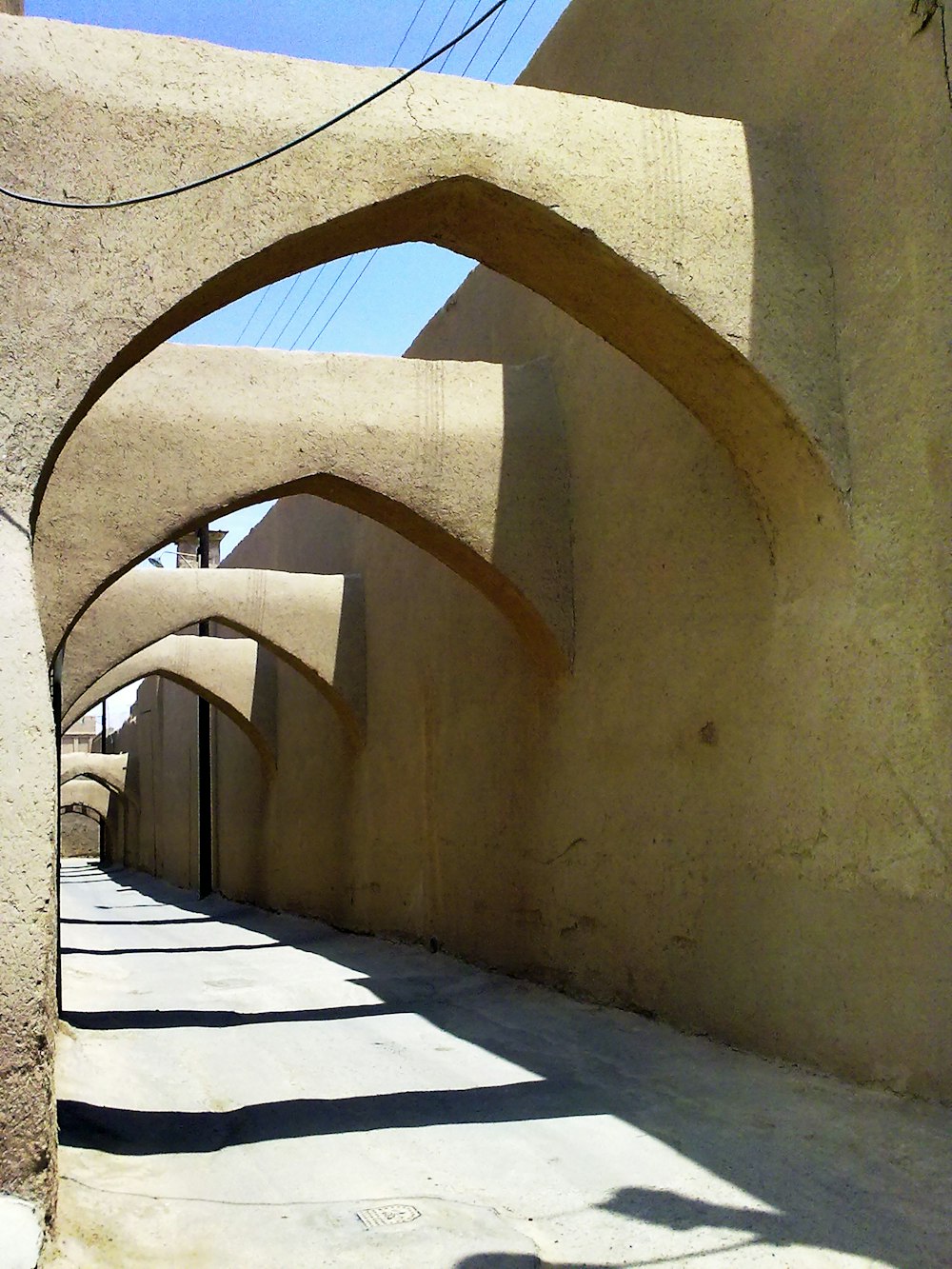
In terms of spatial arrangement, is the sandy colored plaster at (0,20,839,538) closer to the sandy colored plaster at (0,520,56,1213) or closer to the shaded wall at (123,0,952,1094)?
the shaded wall at (123,0,952,1094)

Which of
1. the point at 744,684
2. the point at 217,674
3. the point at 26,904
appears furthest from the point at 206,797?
the point at 26,904

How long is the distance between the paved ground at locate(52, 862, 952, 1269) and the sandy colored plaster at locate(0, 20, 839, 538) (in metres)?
2.30

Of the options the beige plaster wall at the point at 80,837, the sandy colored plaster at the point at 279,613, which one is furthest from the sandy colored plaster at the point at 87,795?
the sandy colored plaster at the point at 279,613

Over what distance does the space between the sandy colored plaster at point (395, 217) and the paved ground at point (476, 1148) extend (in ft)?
7.55

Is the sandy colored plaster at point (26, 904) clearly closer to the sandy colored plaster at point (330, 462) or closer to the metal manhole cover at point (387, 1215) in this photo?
the metal manhole cover at point (387, 1215)

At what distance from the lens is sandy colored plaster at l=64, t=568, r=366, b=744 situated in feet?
33.8

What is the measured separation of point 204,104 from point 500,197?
1146mm

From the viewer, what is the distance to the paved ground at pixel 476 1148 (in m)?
3.22

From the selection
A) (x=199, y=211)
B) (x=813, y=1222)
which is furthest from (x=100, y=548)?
(x=813, y=1222)

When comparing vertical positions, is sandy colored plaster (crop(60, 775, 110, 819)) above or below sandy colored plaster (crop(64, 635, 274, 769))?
below

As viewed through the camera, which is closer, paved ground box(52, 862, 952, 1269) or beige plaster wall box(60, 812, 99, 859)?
paved ground box(52, 862, 952, 1269)

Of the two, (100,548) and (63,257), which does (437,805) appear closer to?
(100,548)

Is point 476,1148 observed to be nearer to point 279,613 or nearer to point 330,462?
point 330,462

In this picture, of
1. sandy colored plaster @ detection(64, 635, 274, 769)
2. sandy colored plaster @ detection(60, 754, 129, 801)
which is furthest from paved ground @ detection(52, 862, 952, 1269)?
sandy colored plaster @ detection(60, 754, 129, 801)
